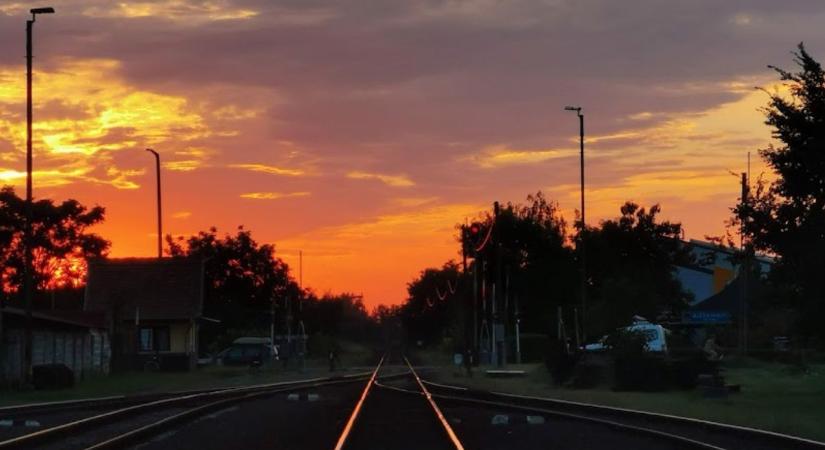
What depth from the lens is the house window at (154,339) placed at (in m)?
68.8

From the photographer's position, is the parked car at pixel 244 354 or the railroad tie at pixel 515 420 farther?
the parked car at pixel 244 354

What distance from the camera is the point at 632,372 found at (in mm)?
35938

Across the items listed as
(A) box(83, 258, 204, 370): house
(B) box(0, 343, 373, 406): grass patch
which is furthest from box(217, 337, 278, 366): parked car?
(B) box(0, 343, 373, 406): grass patch

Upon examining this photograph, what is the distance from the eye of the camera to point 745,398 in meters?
29.4

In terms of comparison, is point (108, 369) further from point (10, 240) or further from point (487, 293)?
point (10, 240)

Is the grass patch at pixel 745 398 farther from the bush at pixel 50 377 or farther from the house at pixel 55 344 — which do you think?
the house at pixel 55 344

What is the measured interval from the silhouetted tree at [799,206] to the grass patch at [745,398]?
2.98 metres

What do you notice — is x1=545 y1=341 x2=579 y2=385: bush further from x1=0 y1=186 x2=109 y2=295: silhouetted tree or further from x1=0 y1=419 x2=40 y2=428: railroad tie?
x1=0 y1=186 x2=109 y2=295: silhouetted tree

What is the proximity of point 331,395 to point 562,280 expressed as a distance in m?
69.0

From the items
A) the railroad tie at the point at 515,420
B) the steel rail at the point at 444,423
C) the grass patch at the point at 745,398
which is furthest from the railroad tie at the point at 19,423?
the grass patch at the point at 745,398

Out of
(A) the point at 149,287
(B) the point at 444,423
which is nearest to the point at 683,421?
(B) the point at 444,423

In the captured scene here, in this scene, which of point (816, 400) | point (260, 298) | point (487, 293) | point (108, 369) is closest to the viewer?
point (816, 400)

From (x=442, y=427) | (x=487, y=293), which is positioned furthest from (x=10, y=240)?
(x=442, y=427)

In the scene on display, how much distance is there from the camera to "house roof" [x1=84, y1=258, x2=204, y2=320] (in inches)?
2702
